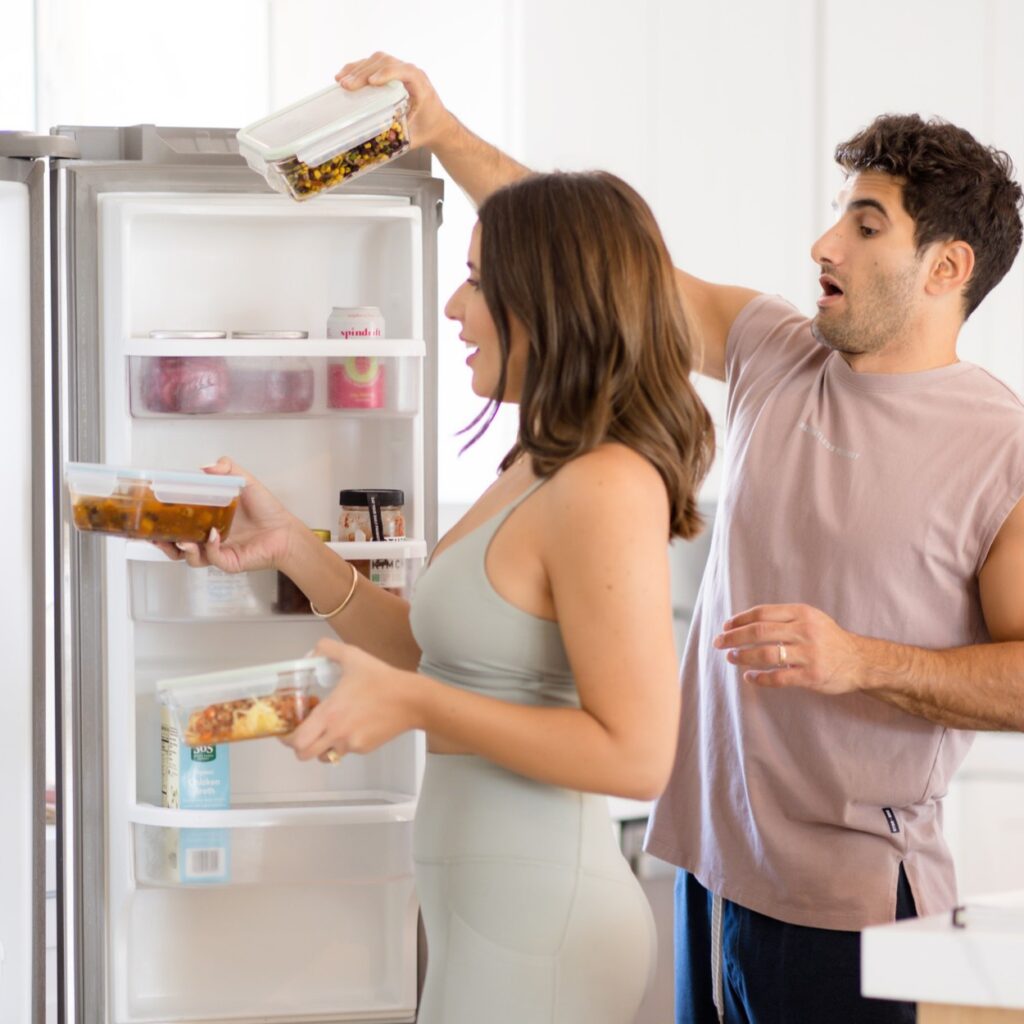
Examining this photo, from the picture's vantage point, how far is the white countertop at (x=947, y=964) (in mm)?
835

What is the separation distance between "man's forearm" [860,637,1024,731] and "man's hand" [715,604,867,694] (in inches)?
1.8

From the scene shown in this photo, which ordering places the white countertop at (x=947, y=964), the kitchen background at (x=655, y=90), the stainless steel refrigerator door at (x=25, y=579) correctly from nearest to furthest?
1. the white countertop at (x=947, y=964)
2. the stainless steel refrigerator door at (x=25, y=579)
3. the kitchen background at (x=655, y=90)

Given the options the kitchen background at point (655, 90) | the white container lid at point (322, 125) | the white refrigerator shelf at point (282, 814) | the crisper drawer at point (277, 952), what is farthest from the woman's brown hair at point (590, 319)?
the kitchen background at point (655, 90)

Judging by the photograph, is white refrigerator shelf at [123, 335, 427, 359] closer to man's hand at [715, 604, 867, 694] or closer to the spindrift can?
the spindrift can

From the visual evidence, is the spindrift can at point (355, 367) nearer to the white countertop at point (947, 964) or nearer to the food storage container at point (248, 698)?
the food storage container at point (248, 698)

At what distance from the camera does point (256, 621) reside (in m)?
1.85

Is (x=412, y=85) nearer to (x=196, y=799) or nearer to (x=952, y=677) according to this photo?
(x=952, y=677)

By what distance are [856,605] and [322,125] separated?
2.41ft

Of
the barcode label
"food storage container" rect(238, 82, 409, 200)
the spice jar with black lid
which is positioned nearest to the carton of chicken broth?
the barcode label

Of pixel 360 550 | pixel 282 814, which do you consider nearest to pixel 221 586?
pixel 360 550

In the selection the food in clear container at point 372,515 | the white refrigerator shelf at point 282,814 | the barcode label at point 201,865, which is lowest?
the barcode label at point 201,865

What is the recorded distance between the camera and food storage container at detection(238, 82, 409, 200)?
1.34 meters

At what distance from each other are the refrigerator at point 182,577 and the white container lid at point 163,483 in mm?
447

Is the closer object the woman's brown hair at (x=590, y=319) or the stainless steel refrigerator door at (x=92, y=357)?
the woman's brown hair at (x=590, y=319)
